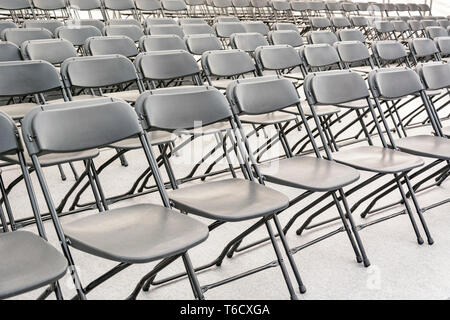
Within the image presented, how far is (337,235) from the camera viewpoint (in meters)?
2.88

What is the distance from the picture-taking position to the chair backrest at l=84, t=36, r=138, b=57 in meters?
3.87

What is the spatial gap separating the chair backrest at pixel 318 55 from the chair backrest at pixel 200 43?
931mm

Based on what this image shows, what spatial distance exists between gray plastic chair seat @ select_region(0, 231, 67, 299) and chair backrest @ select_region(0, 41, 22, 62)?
6.98 ft

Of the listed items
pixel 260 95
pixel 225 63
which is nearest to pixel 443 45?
pixel 225 63

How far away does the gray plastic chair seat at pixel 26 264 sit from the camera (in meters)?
1.44

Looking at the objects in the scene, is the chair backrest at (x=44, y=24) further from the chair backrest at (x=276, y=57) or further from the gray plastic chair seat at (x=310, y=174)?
the gray plastic chair seat at (x=310, y=174)

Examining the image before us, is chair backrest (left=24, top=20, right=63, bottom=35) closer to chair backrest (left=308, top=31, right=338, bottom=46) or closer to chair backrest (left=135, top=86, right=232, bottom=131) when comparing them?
chair backrest (left=308, top=31, right=338, bottom=46)

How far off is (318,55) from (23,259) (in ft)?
10.6

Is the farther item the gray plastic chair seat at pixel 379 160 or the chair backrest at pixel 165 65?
the chair backrest at pixel 165 65

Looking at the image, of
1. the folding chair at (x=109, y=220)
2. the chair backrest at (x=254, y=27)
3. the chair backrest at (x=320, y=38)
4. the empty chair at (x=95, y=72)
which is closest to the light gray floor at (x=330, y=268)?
the folding chair at (x=109, y=220)

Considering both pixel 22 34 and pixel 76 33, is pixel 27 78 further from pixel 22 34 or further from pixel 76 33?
pixel 76 33

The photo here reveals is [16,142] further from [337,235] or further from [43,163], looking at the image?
[337,235]

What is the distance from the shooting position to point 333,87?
10.1ft
